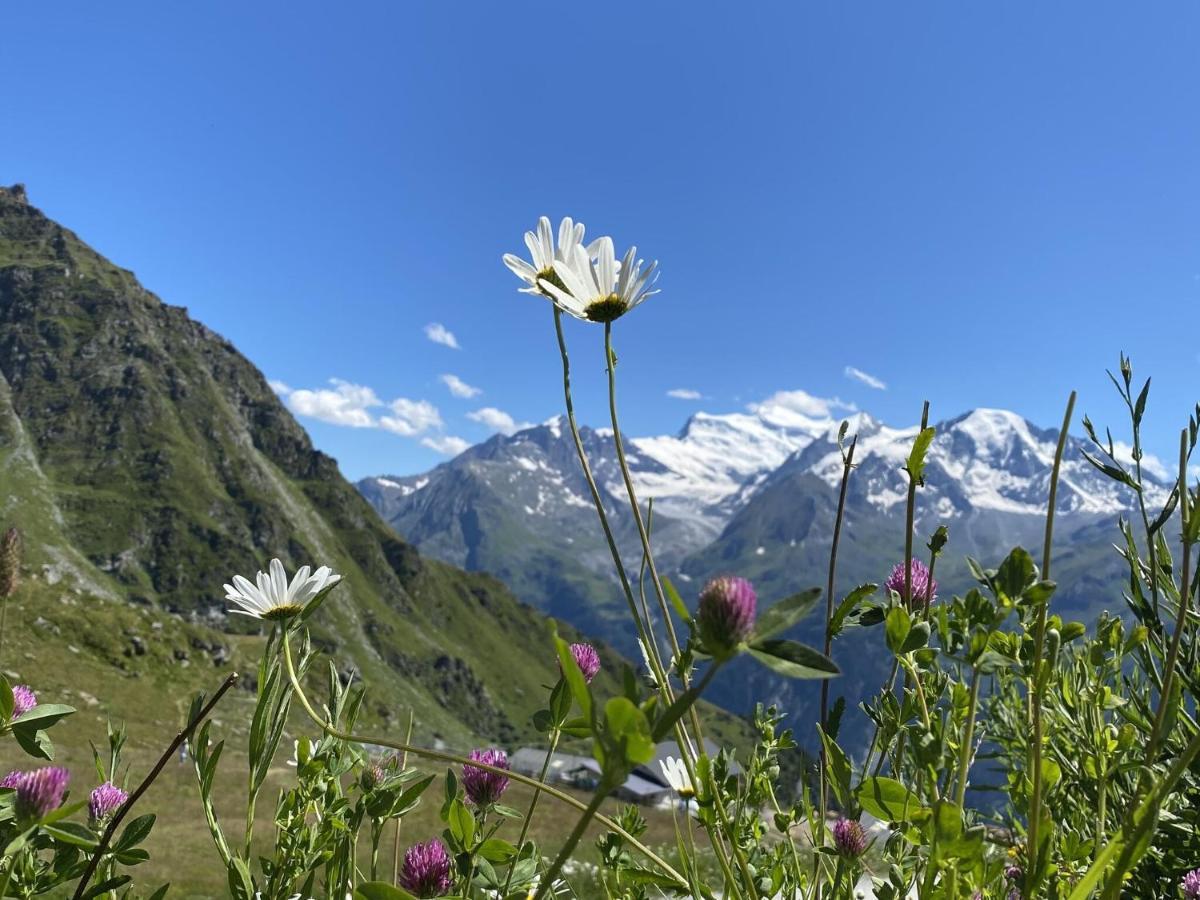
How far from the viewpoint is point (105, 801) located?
4.83 feet

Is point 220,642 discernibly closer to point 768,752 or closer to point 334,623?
point 334,623

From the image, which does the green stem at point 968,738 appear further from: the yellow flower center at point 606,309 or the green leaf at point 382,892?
Result: the yellow flower center at point 606,309

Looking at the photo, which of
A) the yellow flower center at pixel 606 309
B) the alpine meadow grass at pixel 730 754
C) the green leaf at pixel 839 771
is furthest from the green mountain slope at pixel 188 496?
the green leaf at pixel 839 771

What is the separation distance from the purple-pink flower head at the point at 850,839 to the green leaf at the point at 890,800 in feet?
0.62

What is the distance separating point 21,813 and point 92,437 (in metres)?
180

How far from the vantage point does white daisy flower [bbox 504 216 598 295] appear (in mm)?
1794

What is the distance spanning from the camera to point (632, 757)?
64 centimetres

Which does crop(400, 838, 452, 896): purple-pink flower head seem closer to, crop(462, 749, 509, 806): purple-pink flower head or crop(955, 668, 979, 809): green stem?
crop(462, 749, 509, 806): purple-pink flower head

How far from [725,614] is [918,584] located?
85cm

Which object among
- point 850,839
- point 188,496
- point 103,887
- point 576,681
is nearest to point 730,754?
point 850,839

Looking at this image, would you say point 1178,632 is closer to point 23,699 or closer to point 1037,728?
point 1037,728

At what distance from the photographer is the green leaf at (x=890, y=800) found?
1054 mm

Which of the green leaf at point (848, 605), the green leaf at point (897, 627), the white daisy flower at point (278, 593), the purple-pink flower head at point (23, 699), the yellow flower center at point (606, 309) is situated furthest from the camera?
the yellow flower center at point (606, 309)

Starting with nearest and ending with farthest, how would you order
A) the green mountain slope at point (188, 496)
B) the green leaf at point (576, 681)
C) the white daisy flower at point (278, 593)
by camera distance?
the green leaf at point (576, 681)
the white daisy flower at point (278, 593)
the green mountain slope at point (188, 496)
